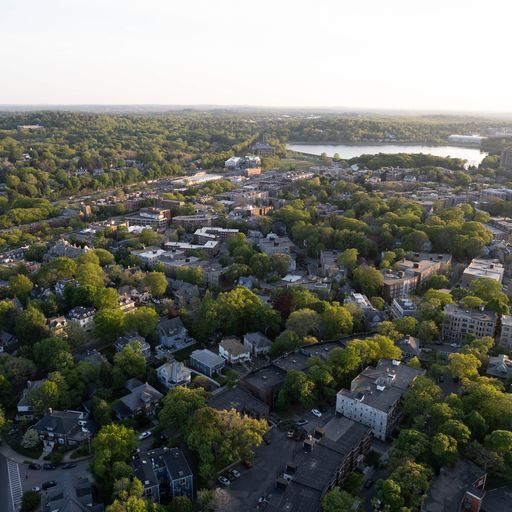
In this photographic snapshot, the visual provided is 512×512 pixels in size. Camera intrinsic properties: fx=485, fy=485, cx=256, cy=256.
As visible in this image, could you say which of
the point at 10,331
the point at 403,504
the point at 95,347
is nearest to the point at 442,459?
the point at 403,504

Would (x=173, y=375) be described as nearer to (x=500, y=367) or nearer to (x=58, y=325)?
(x=58, y=325)

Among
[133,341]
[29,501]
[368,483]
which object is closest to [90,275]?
[133,341]

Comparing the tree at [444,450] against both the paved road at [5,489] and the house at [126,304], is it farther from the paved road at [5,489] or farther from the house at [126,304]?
the house at [126,304]

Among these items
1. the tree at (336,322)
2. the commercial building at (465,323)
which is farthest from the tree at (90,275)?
the commercial building at (465,323)

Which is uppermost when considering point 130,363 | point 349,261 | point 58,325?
point 349,261

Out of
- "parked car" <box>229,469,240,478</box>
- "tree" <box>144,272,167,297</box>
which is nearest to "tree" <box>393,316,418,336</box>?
"parked car" <box>229,469,240,478</box>
